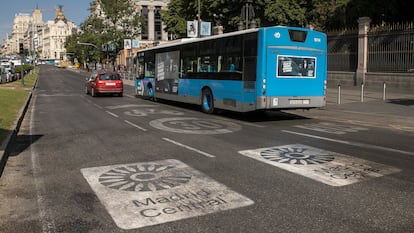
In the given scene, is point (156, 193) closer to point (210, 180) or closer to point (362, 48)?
point (210, 180)

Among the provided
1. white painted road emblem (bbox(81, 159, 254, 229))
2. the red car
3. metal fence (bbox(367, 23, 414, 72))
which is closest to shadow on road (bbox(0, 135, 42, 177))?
white painted road emblem (bbox(81, 159, 254, 229))

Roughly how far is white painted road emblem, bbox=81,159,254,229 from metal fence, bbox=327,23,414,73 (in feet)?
65.4

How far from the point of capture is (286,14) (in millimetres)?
36656

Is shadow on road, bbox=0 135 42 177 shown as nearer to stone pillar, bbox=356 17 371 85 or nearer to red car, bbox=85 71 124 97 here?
red car, bbox=85 71 124 97

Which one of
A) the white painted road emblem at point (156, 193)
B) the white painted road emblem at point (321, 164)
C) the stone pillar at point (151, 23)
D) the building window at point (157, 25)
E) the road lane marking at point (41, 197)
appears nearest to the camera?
the road lane marking at point (41, 197)

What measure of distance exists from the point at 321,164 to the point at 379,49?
65.0 ft

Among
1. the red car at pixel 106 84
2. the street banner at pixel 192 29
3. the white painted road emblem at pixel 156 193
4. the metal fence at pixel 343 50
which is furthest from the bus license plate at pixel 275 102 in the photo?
the street banner at pixel 192 29

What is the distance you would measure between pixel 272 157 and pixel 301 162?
0.63 metres

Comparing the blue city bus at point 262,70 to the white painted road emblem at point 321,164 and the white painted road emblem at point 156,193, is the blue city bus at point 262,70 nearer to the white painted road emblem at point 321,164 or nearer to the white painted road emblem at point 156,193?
the white painted road emblem at point 321,164

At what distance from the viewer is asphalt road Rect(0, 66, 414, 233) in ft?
14.9

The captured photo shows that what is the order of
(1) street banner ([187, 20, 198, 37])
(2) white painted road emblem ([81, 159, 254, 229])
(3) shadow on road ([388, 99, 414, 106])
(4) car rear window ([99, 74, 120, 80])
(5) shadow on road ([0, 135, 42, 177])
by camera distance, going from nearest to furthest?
(2) white painted road emblem ([81, 159, 254, 229])
(5) shadow on road ([0, 135, 42, 177])
(3) shadow on road ([388, 99, 414, 106])
(4) car rear window ([99, 74, 120, 80])
(1) street banner ([187, 20, 198, 37])

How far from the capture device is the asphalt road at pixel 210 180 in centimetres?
455

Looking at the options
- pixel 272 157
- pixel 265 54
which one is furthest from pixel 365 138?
pixel 265 54

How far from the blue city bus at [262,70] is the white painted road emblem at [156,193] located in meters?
6.76
